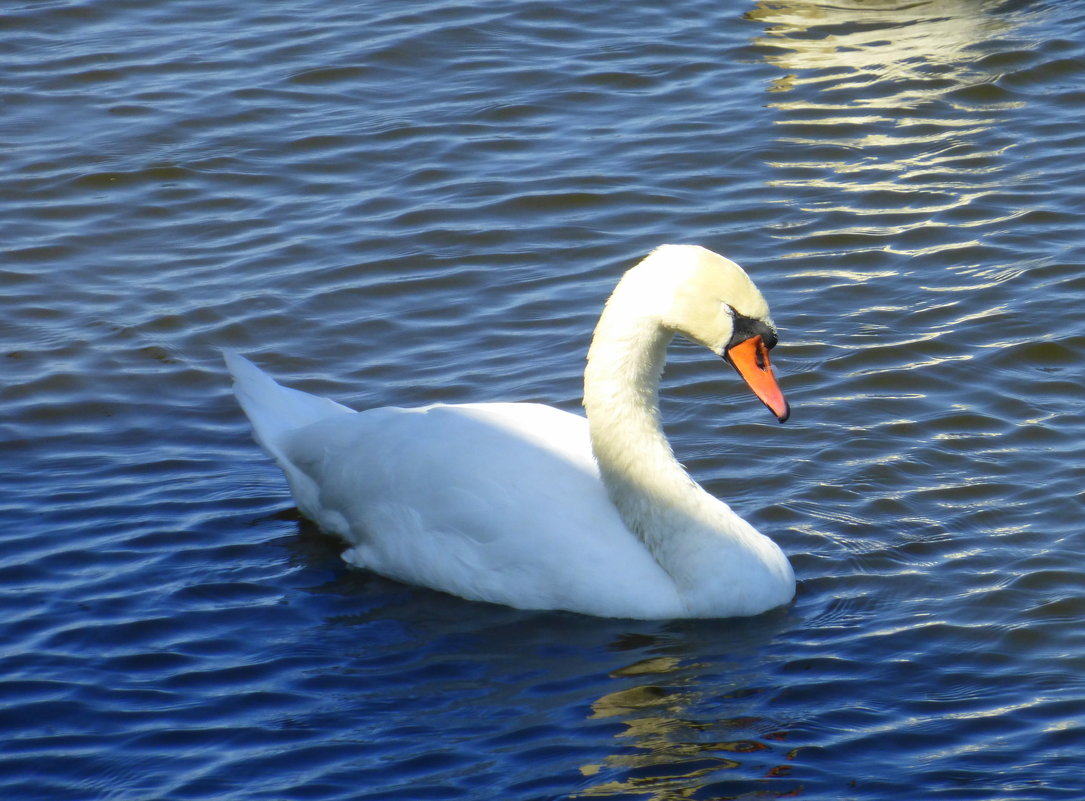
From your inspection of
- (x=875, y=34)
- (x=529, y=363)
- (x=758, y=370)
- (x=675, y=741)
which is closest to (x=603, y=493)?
(x=758, y=370)

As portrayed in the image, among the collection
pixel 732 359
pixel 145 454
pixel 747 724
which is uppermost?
pixel 732 359

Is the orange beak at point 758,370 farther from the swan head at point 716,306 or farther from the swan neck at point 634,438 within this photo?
the swan neck at point 634,438

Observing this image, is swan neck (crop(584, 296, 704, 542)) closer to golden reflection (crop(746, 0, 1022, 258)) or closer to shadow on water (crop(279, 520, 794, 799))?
shadow on water (crop(279, 520, 794, 799))

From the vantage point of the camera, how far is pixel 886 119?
1048 centimetres

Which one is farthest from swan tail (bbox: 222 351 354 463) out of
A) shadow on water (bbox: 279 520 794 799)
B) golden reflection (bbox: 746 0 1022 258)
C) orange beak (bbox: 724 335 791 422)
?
golden reflection (bbox: 746 0 1022 258)

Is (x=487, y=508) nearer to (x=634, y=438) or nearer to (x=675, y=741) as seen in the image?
(x=634, y=438)

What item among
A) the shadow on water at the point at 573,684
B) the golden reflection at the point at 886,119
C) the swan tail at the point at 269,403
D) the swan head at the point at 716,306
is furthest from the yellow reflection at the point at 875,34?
the shadow on water at the point at 573,684

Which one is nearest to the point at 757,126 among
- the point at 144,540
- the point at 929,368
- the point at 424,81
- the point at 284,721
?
the point at 424,81

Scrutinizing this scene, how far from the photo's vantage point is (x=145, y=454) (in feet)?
24.1

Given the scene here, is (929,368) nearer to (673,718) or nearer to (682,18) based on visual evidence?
(673,718)

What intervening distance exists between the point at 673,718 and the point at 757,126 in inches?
239

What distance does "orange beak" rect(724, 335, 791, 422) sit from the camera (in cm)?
570

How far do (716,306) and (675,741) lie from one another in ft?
5.01

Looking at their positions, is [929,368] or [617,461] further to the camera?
[929,368]
